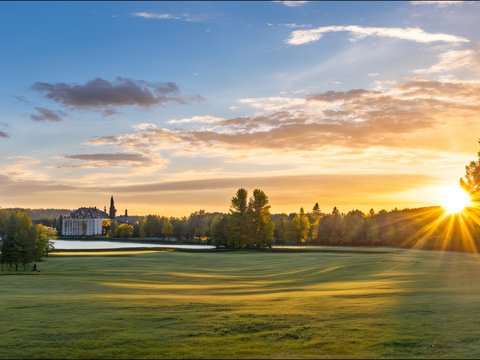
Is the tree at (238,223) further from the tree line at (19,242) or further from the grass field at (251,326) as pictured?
the grass field at (251,326)

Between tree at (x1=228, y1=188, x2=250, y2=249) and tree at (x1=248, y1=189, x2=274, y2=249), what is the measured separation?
Answer: 149cm

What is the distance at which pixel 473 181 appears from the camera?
81.8m

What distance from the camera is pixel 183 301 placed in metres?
26.7

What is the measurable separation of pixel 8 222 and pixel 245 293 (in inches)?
1882

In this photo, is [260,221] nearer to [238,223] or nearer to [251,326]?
[238,223]

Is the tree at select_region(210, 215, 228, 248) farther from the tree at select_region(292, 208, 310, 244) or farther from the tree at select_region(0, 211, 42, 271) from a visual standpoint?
the tree at select_region(0, 211, 42, 271)

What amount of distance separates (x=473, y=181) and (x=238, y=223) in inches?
1980

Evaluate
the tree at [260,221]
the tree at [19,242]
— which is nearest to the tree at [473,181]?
the tree at [260,221]

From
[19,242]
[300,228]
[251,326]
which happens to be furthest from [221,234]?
[251,326]

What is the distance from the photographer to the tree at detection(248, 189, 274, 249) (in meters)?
115

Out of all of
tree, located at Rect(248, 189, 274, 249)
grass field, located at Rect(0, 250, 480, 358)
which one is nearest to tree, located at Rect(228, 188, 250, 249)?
tree, located at Rect(248, 189, 274, 249)

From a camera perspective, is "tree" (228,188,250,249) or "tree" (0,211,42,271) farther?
"tree" (228,188,250,249)

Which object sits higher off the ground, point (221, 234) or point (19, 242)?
point (19, 242)

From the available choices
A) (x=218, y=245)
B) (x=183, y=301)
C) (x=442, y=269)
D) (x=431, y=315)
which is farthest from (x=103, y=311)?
(x=218, y=245)
